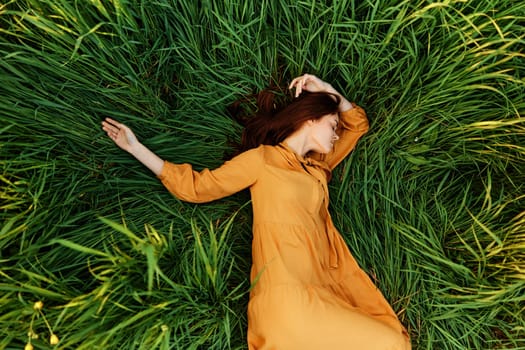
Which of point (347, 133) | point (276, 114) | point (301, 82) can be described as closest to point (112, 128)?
point (276, 114)

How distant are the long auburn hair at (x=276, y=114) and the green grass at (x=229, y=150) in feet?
0.30

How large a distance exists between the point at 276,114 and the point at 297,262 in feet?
2.47

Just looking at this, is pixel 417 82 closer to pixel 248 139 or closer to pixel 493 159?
pixel 493 159

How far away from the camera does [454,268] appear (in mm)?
2000

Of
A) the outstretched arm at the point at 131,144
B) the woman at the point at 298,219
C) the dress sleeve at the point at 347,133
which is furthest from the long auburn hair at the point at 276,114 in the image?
the outstretched arm at the point at 131,144

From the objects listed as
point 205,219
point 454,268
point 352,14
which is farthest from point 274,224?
point 352,14

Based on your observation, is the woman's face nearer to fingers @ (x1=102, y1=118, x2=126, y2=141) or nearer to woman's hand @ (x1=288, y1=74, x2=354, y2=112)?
woman's hand @ (x1=288, y1=74, x2=354, y2=112)

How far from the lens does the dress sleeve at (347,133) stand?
2016 mm

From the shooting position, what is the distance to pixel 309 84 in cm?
203

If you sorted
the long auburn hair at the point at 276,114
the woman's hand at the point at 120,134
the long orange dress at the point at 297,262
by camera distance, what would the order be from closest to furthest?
1. the long orange dress at the point at 297,262
2. the woman's hand at the point at 120,134
3. the long auburn hair at the point at 276,114

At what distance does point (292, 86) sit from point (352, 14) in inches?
18.0

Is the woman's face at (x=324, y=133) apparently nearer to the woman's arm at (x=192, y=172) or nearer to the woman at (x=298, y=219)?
the woman at (x=298, y=219)

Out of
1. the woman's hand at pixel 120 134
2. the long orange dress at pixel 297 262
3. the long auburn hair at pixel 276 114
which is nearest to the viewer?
the long orange dress at pixel 297 262

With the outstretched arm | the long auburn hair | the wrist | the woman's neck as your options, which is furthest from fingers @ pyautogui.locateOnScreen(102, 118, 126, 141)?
the woman's neck
